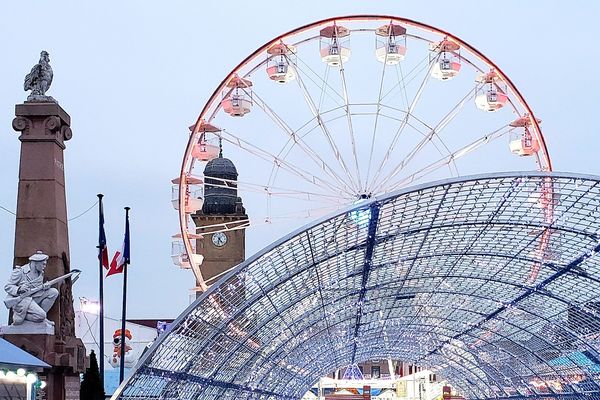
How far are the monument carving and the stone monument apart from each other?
0.03 metres

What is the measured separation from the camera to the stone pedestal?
24.8 m

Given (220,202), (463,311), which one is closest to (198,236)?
(463,311)

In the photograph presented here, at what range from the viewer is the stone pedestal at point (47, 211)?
24.8m

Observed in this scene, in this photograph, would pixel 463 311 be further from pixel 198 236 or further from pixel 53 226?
pixel 53 226

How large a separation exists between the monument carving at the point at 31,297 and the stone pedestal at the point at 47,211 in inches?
17.2

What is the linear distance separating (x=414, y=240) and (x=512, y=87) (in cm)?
849

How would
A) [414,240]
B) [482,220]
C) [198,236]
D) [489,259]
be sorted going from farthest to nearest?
[198,236] < [489,259] < [414,240] < [482,220]

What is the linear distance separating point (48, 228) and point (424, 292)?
13.3 m

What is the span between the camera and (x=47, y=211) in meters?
25.0

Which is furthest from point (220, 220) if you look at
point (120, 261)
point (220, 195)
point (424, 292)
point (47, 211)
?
point (47, 211)

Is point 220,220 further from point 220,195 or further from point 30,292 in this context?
point 30,292

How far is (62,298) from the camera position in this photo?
82.2ft

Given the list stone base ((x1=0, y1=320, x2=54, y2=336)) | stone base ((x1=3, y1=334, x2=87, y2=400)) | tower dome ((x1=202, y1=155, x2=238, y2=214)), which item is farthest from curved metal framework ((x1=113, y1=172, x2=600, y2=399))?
tower dome ((x1=202, y1=155, x2=238, y2=214))

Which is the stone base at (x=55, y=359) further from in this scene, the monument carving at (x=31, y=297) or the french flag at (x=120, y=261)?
the french flag at (x=120, y=261)
